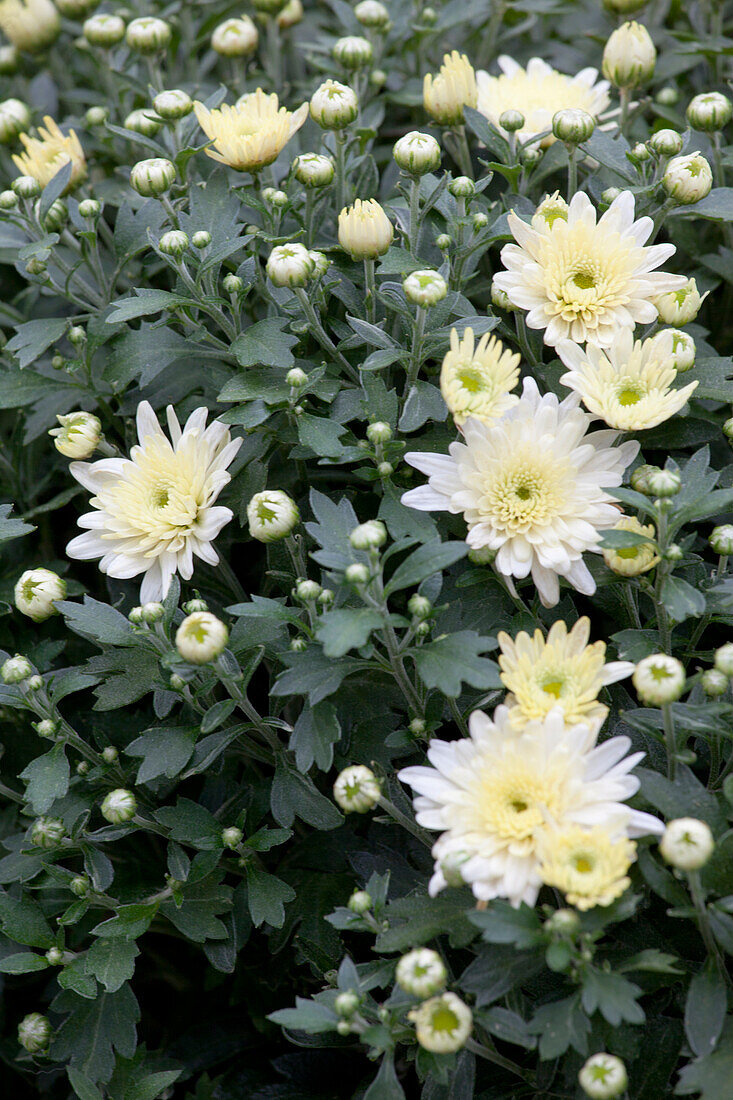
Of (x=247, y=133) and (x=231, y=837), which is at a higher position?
(x=247, y=133)

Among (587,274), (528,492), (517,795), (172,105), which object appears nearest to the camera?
(517,795)

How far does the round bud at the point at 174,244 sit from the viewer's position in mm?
1503

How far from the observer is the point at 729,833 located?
3.80 feet

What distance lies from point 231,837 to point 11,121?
61.7 inches

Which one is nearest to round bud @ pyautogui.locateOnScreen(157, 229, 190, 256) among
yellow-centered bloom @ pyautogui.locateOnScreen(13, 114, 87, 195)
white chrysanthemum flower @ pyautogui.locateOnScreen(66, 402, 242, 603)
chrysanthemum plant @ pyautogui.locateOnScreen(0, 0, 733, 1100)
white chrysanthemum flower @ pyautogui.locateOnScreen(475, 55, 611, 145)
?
chrysanthemum plant @ pyautogui.locateOnScreen(0, 0, 733, 1100)

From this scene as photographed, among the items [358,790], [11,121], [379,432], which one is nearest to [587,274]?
[379,432]

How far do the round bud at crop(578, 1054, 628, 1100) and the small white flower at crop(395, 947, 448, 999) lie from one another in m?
0.19

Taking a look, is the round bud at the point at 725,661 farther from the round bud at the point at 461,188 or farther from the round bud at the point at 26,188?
the round bud at the point at 26,188

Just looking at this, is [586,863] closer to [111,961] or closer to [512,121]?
[111,961]

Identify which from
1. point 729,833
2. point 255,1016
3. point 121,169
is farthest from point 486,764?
point 121,169

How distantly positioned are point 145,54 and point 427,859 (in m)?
1.74

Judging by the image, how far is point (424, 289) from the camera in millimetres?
1371

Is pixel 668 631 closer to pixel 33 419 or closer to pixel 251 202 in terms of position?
pixel 251 202

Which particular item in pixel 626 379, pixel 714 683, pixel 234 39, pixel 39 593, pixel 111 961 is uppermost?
pixel 234 39
